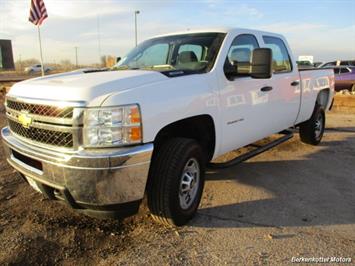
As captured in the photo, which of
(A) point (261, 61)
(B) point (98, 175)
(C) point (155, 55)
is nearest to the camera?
(B) point (98, 175)

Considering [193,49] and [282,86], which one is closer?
[193,49]

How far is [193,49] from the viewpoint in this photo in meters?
4.36

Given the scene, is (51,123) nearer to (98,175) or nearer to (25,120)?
(25,120)

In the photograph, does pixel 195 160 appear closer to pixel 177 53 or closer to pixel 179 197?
pixel 179 197

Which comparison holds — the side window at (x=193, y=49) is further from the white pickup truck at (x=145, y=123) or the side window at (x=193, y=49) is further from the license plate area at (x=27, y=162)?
the license plate area at (x=27, y=162)

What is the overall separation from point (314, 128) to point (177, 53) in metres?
3.52

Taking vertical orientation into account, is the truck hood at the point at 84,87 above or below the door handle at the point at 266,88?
above

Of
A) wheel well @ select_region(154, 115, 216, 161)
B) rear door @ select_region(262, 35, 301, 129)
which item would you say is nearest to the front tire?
wheel well @ select_region(154, 115, 216, 161)

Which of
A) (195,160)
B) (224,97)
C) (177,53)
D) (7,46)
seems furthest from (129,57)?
(7,46)

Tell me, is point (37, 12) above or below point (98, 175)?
above

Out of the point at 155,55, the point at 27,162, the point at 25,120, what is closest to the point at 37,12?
the point at 155,55

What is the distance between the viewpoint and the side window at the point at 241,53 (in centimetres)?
409

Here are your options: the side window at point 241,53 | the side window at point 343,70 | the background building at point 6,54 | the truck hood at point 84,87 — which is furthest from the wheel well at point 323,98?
the background building at point 6,54

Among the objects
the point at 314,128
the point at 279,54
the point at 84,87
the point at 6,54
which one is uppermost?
the point at 279,54
